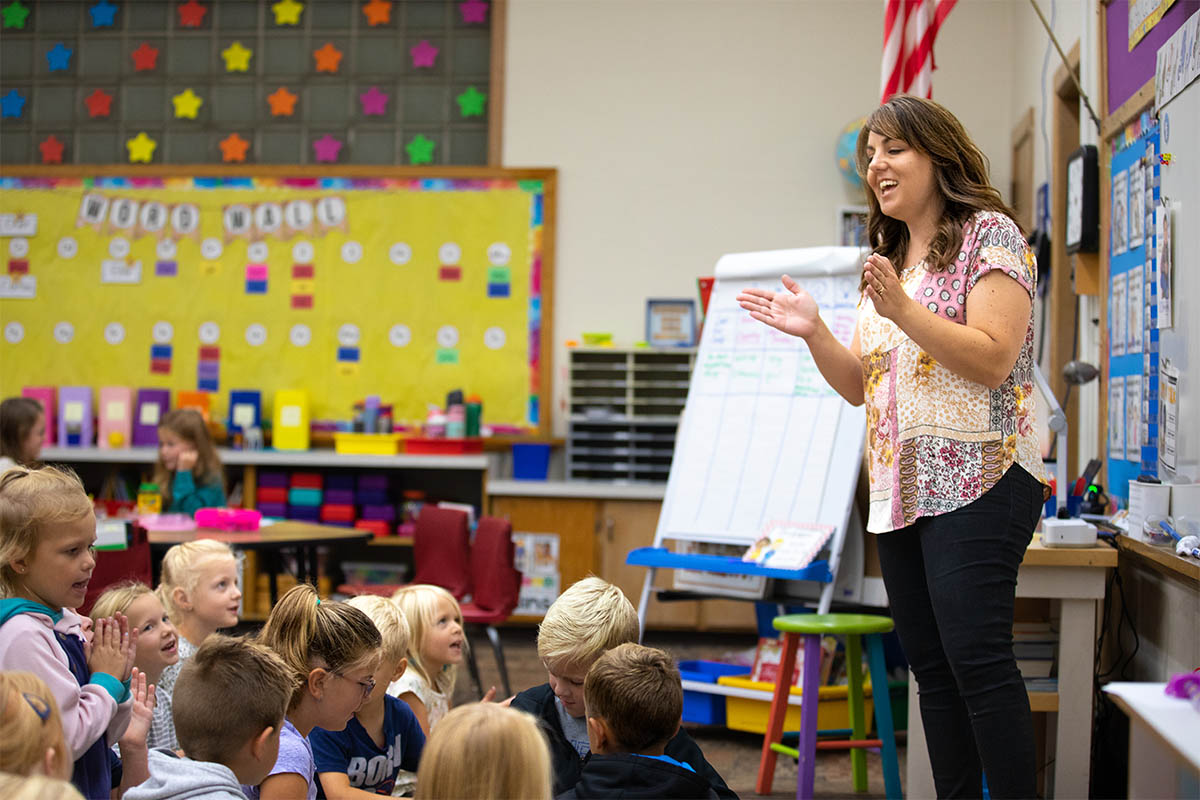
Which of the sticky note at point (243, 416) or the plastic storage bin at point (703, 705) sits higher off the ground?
the sticky note at point (243, 416)

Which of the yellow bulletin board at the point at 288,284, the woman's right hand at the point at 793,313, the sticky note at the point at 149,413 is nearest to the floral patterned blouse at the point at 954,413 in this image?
the woman's right hand at the point at 793,313

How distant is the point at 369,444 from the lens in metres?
5.78

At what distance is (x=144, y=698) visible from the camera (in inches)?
77.4

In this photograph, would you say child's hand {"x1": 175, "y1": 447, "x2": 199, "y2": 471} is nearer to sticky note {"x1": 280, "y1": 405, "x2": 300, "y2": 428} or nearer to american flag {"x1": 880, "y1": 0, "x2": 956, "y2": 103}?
sticky note {"x1": 280, "y1": 405, "x2": 300, "y2": 428}

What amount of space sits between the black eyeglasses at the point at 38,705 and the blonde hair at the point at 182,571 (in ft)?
4.50

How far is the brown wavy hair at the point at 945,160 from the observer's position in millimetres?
1964

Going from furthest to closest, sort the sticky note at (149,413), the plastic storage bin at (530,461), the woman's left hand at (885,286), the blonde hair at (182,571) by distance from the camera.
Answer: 1. the sticky note at (149,413)
2. the plastic storage bin at (530,461)
3. the blonde hair at (182,571)
4. the woman's left hand at (885,286)

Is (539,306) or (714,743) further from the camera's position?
(539,306)

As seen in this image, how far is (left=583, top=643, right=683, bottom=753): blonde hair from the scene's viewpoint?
1.73 metres

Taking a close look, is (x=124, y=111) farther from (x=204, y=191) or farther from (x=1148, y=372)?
(x=1148, y=372)

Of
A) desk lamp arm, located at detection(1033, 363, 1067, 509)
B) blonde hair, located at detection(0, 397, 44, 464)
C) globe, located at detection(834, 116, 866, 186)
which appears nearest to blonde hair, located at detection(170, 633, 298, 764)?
desk lamp arm, located at detection(1033, 363, 1067, 509)

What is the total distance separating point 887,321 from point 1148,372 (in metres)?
1.18

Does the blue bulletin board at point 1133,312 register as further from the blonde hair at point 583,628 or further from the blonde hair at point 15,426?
the blonde hair at point 15,426

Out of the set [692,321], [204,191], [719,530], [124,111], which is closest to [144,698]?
[719,530]
